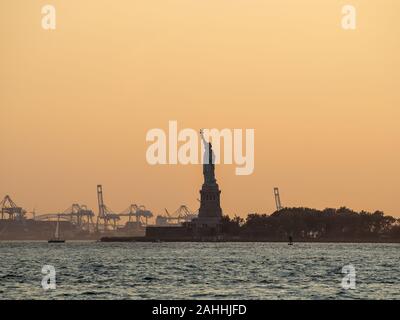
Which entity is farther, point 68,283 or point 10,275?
point 10,275

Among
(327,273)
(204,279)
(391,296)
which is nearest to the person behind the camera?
(391,296)

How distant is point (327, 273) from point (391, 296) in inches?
1036

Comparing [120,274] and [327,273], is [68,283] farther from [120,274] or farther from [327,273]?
[327,273]

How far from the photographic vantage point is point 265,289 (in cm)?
5653
